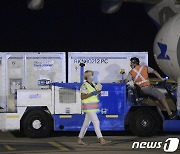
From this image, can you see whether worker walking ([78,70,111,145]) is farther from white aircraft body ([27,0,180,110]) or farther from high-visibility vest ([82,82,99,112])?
white aircraft body ([27,0,180,110])

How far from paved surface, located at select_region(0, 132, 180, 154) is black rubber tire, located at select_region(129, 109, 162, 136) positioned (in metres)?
0.20

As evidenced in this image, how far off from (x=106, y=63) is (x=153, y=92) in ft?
6.61

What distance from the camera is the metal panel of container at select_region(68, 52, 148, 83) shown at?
16.8 metres

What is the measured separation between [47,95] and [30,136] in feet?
3.65

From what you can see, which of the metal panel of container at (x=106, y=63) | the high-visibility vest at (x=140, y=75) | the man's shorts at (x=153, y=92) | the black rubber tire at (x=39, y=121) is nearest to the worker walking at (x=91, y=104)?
the black rubber tire at (x=39, y=121)

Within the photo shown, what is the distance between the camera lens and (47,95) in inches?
605

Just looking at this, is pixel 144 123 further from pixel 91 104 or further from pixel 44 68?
pixel 44 68

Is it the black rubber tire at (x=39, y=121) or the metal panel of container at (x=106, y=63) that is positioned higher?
the metal panel of container at (x=106, y=63)

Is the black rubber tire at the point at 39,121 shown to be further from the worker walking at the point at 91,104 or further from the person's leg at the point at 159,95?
the person's leg at the point at 159,95

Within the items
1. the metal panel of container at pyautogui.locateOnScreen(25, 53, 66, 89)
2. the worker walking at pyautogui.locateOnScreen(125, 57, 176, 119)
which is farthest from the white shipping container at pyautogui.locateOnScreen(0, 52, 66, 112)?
the worker walking at pyautogui.locateOnScreen(125, 57, 176, 119)

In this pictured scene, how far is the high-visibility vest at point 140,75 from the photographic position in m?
15.4

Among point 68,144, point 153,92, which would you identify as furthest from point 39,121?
point 153,92

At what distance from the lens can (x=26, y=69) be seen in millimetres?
16875

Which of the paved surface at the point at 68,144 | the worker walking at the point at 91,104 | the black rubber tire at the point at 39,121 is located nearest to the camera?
the paved surface at the point at 68,144
